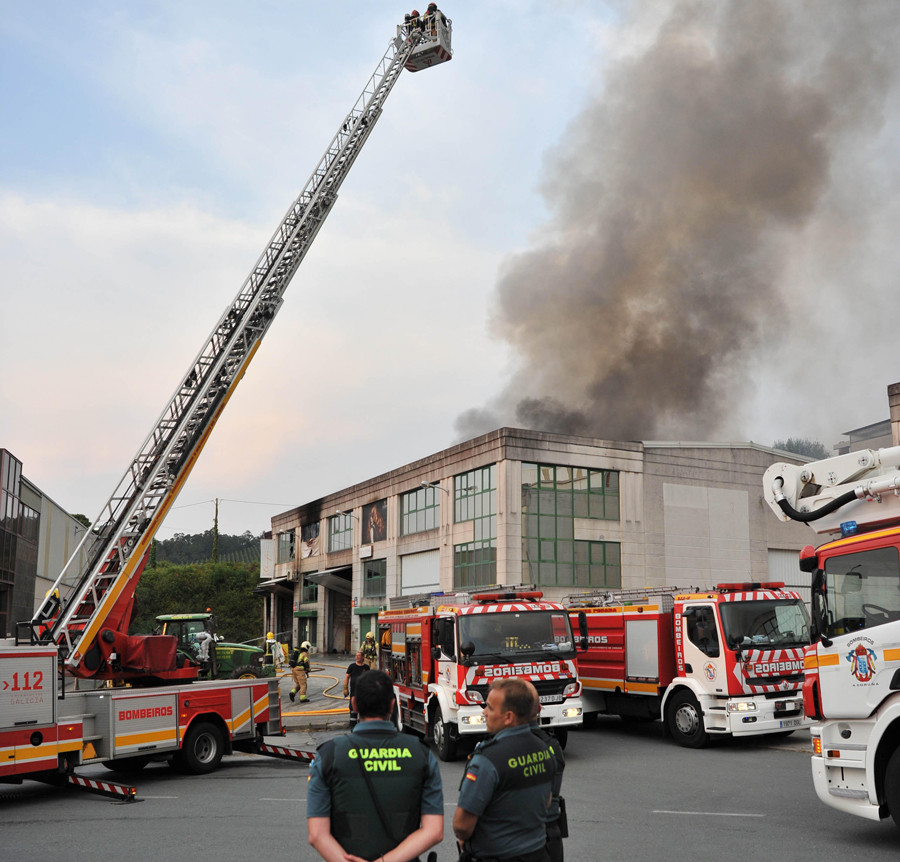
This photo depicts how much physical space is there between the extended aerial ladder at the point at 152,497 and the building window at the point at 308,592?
3798 cm

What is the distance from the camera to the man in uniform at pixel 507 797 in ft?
13.1

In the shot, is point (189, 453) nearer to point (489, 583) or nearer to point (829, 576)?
point (829, 576)

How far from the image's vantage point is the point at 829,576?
320 inches

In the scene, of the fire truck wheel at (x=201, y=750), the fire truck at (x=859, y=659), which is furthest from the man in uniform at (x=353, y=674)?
the fire truck at (x=859, y=659)

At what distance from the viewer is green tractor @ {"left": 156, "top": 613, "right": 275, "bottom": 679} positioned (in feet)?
68.8

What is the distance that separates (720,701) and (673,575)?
23.1 meters

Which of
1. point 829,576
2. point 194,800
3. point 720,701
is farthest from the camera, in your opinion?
point 720,701

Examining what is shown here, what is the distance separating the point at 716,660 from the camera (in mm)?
13766

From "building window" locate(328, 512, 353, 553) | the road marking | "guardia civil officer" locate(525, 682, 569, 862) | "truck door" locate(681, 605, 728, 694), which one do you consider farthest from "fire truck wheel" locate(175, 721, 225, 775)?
"building window" locate(328, 512, 353, 553)

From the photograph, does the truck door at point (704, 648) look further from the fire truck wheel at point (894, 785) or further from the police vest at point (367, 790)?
the police vest at point (367, 790)

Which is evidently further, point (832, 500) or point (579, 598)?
point (579, 598)

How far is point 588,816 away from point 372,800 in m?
6.25

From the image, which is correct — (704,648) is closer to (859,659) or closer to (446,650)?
(446,650)

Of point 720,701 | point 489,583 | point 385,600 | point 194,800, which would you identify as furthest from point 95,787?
point 385,600
